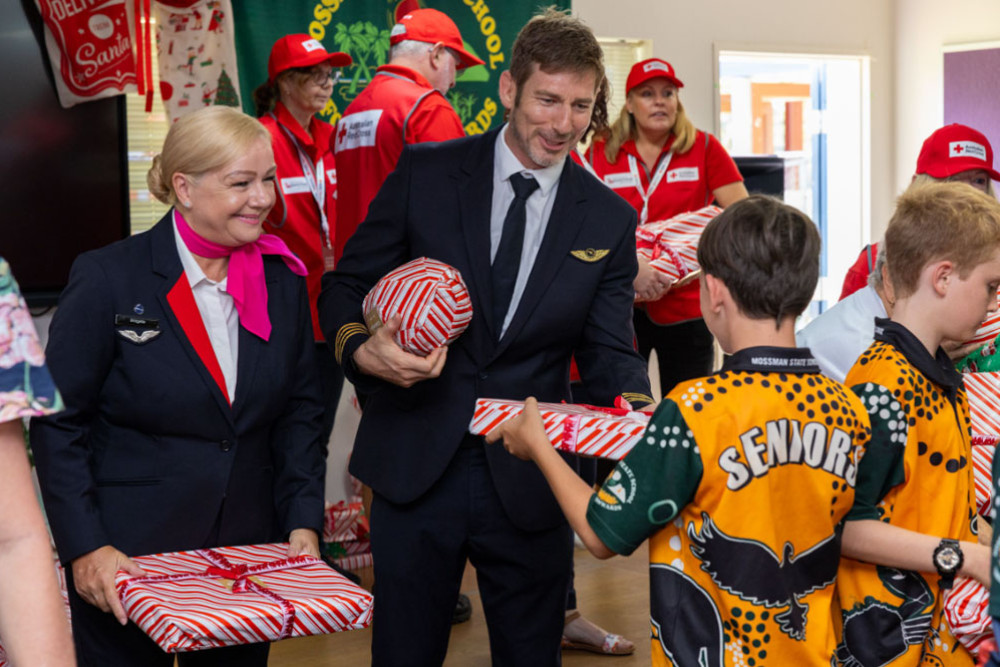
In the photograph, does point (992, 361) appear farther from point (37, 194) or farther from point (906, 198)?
point (37, 194)

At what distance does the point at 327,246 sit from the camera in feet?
14.9

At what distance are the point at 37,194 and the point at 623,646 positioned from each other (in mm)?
2724

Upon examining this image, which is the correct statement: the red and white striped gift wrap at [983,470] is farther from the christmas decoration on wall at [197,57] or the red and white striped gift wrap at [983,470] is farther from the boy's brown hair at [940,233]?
the christmas decoration on wall at [197,57]

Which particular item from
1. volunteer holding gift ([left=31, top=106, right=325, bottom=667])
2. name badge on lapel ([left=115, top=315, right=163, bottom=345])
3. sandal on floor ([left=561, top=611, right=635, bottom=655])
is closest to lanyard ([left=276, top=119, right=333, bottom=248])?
sandal on floor ([left=561, top=611, right=635, bottom=655])

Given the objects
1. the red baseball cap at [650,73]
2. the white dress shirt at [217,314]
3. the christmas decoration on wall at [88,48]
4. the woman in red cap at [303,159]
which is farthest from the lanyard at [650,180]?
the white dress shirt at [217,314]

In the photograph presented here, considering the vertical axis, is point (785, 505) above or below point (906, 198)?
below

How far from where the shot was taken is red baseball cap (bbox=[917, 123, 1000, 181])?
13.0 feet

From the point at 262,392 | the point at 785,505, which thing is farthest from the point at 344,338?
the point at 785,505

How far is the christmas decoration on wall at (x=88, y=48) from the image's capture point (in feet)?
14.3

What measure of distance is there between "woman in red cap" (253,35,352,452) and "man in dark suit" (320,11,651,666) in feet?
6.54

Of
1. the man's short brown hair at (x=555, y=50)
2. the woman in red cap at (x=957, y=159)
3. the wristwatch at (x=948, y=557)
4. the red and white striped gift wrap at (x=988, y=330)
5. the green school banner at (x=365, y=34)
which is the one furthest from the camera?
the green school banner at (x=365, y=34)

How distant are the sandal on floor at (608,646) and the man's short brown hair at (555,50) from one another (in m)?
→ 2.13

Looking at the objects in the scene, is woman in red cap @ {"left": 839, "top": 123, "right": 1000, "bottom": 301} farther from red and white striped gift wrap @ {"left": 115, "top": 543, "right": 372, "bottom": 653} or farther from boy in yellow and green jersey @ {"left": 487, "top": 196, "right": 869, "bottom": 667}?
red and white striped gift wrap @ {"left": 115, "top": 543, "right": 372, "bottom": 653}

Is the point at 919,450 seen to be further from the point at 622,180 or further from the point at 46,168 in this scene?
the point at 46,168
